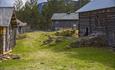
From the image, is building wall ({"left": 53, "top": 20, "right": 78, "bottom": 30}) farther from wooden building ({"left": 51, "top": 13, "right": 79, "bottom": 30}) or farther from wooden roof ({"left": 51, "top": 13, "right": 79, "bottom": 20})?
wooden roof ({"left": 51, "top": 13, "right": 79, "bottom": 20})

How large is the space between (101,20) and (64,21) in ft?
133

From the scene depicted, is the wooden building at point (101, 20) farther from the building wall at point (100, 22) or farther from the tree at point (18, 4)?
the tree at point (18, 4)

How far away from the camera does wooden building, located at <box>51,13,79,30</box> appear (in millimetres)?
76000

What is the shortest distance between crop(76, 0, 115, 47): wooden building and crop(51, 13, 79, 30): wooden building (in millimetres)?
31832

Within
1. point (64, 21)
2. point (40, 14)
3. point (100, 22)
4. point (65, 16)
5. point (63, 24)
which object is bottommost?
point (63, 24)

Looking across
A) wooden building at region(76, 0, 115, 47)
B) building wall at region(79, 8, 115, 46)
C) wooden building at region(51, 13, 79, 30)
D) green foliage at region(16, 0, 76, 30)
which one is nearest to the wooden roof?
wooden building at region(51, 13, 79, 30)

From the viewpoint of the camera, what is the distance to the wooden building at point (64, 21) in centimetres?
7600

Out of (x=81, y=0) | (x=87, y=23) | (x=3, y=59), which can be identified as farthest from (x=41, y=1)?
(x=3, y=59)

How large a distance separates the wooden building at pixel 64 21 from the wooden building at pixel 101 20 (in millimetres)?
31832

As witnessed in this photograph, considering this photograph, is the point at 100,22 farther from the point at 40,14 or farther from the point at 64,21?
the point at 40,14

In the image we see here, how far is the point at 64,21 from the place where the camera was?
77000 mm

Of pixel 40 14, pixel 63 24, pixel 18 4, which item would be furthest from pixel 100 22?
pixel 18 4

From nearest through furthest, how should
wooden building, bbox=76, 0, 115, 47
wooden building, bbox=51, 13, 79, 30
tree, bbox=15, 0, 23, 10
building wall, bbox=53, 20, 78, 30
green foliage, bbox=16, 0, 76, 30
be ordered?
wooden building, bbox=76, 0, 115, 47, wooden building, bbox=51, 13, 79, 30, building wall, bbox=53, 20, 78, 30, green foliage, bbox=16, 0, 76, 30, tree, bbox=15, 0, 23, 10

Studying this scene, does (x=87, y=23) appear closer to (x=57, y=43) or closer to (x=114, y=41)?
(x=57, y=43)
